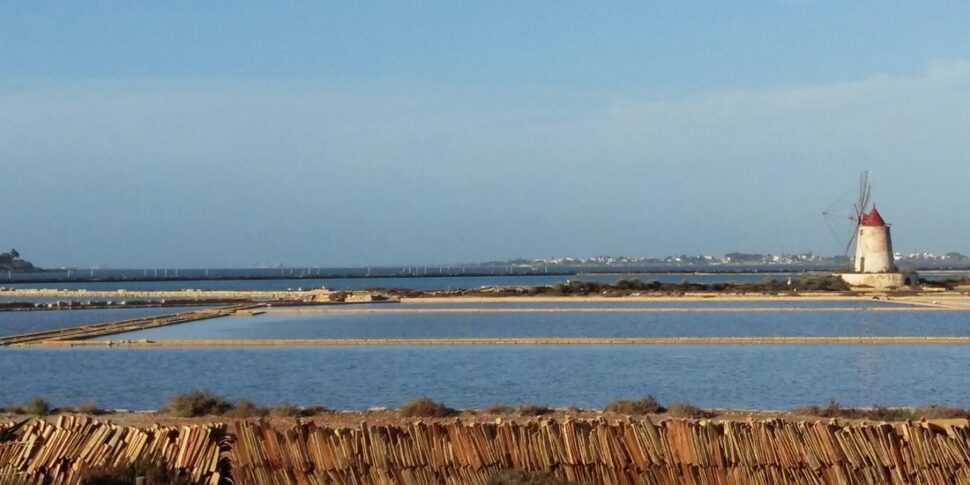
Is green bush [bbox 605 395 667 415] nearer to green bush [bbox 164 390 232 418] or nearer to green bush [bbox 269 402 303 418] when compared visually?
green bush [bbox 269 402 303 418]

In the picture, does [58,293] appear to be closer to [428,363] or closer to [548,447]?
[428,363]

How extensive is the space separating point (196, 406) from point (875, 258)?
4041 cm

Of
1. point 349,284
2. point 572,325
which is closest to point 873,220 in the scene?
point 572,325

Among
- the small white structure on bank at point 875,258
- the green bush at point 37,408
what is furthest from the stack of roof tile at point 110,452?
the small white structure on bank at point 875,258

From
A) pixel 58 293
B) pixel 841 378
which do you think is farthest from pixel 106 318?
pixel 58 293

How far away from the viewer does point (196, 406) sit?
12.4m

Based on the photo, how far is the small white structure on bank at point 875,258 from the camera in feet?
157

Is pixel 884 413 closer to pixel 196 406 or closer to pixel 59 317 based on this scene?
pixel 196 406

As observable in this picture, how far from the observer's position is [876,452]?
8516 mm

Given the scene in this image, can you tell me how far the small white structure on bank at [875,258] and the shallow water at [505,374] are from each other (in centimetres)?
2607

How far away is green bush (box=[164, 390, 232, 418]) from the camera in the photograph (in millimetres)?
12359

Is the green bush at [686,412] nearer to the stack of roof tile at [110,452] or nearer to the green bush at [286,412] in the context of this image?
the green bush at [286,412]

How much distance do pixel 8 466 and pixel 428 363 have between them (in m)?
11.9

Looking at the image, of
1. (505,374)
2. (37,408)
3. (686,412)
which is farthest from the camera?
(505,374)
